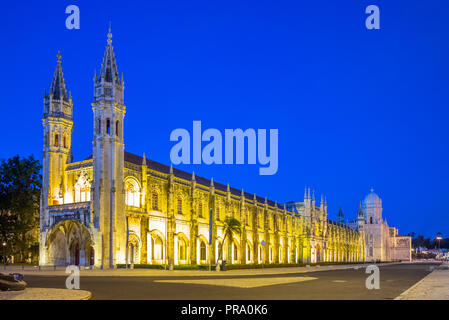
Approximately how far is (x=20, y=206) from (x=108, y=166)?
22319 mm

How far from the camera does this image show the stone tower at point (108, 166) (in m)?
51.5

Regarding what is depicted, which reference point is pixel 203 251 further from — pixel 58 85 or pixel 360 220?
pixel 360 220

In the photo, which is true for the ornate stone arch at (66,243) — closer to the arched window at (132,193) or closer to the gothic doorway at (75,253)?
the gothic doorway at (75,253)

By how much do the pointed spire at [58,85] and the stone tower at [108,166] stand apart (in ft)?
23.0

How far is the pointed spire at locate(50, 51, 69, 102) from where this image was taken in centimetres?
6044

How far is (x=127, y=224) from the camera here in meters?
54.5

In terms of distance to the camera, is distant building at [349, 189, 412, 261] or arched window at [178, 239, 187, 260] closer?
arched window at [178, 239, 187, 260]

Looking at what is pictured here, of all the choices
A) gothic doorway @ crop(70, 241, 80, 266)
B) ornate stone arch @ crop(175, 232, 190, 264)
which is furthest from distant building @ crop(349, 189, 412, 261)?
gothic doorway @ crop(70, 241, 80, 266)

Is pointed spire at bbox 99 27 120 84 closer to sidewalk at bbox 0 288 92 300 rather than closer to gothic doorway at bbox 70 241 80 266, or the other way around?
gothic doorway at bbox 70 241 80 266

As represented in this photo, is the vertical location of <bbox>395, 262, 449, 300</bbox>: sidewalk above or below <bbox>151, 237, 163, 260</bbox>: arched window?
above

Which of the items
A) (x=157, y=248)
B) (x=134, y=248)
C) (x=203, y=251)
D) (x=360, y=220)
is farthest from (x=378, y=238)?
(x=134, y=248)

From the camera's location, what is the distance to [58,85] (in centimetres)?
6131

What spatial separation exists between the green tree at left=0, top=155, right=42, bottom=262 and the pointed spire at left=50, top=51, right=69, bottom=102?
15.9 m
